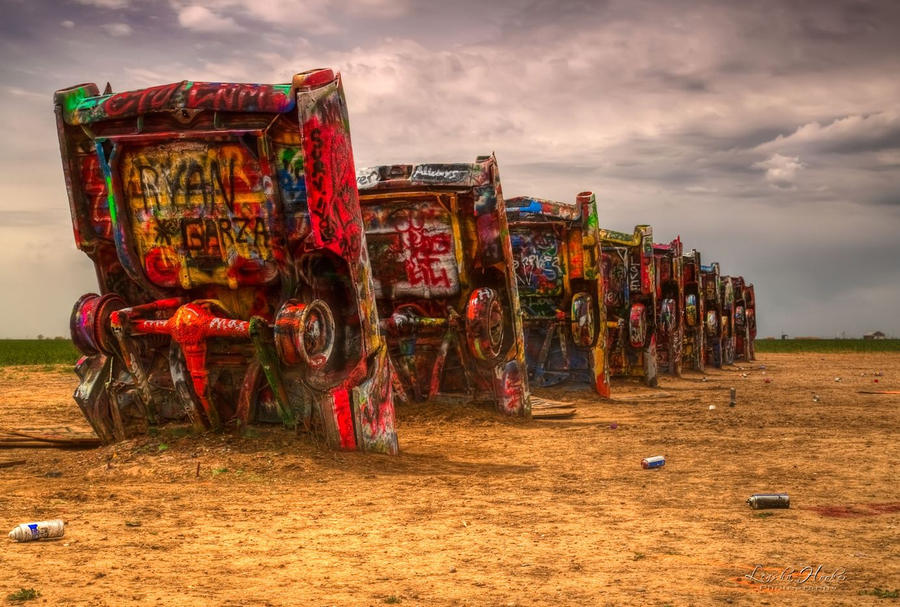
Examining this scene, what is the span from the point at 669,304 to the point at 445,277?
37.3 ft

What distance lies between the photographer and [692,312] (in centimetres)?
2495

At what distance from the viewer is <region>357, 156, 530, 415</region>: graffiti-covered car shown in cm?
1107

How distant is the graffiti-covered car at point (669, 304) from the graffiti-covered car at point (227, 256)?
14263mm

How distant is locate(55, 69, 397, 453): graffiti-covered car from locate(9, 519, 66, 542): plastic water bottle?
89.8 inches

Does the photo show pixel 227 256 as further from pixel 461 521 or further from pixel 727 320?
pixel 727 320

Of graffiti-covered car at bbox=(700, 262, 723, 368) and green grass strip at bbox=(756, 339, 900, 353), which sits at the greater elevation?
graffiti-covered car at bbox=(700, 262, 723, 368)

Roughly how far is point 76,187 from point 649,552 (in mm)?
5334

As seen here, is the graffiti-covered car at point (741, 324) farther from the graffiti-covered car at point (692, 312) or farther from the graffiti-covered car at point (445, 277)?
the graffiti-covered car at point (445, 277)

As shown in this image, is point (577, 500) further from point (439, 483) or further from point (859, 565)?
point (859, 565)

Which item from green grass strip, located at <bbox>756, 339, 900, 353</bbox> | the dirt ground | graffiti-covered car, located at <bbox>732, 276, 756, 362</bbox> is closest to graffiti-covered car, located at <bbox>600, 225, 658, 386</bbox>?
the dirt ground

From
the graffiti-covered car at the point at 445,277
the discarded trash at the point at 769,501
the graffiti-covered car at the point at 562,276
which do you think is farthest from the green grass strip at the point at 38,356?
the discarded trash at the point at 769,501

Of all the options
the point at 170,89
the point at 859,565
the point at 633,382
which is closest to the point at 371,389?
the point at 170,89

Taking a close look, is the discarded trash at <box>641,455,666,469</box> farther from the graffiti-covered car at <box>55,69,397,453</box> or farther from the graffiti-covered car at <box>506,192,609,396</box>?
the graffiti-covered car at <box>506,192,609,396</box>

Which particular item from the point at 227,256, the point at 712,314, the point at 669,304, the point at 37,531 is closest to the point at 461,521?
the point at 37,531
